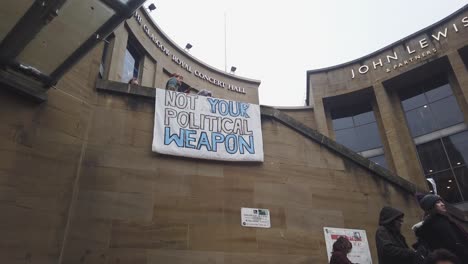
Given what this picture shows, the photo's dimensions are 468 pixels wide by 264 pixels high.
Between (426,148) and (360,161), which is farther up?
(426,148)

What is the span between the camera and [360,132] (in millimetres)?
22891

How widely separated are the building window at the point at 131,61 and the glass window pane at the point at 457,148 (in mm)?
16623

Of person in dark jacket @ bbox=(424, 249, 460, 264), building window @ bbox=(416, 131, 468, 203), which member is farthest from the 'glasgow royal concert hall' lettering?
person in dark jacket @ bbox=(424, 249, 460, 264)

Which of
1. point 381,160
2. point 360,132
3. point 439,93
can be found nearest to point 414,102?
point 439,93

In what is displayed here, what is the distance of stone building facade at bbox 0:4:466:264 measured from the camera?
645cm

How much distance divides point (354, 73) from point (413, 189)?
47.6 feet

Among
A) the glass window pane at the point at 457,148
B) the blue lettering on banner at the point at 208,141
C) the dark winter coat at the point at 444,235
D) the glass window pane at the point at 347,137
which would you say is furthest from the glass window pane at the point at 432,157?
the dark winter coat at the point at 444,235

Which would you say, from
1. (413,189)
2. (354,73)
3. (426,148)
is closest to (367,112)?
(354,73)

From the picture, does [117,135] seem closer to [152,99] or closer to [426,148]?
[152,99]

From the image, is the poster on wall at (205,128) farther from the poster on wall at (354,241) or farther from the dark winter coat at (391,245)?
the dark winter coat at (391,245)

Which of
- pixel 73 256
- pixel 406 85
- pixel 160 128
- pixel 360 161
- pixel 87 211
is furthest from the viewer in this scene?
pixel 406 85

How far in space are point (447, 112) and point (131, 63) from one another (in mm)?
17316

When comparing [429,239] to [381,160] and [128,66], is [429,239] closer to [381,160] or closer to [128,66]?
[128,66]

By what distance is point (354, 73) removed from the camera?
75.9 feet
